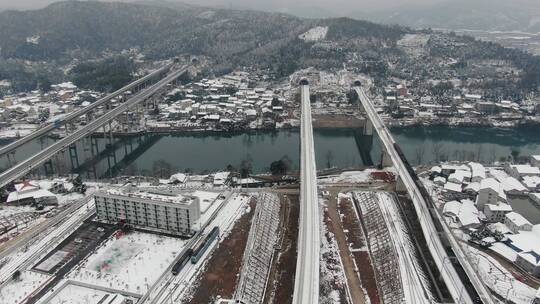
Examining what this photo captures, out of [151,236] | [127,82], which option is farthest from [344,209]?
[127,82]

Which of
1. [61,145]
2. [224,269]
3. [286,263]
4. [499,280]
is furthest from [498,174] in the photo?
[61,145]

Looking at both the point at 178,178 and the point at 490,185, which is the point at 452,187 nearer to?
the point at 490,185

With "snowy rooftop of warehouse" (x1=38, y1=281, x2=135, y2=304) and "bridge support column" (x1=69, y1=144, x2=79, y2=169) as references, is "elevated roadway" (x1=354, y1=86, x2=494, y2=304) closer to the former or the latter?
"snowy rooftop of warehouse" (x1=38, y1=281, x2=135, y2=304)

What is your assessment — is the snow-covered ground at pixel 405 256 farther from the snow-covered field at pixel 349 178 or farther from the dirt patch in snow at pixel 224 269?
the dirt patch in snow at pixel 224 269

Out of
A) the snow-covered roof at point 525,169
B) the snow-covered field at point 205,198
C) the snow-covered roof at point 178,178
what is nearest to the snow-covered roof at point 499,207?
the snow-covered roof at point 525,169

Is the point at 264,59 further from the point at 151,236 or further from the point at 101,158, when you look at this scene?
the point at 151,236

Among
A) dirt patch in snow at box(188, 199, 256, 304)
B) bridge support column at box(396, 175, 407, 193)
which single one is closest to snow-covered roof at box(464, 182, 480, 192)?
bridge support column at box(396, 175, 407, 193)

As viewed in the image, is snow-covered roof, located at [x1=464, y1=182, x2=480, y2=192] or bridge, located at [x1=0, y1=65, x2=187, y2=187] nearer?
snow-covered roof, located at [x1=464, y1=182, x2=480, y2=192]
